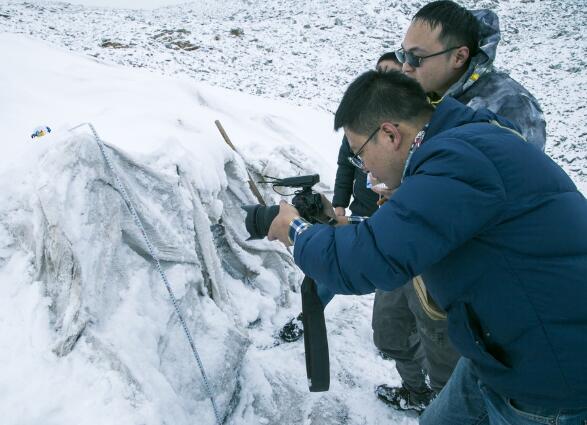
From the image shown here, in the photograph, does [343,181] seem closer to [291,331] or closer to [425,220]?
[291,331]

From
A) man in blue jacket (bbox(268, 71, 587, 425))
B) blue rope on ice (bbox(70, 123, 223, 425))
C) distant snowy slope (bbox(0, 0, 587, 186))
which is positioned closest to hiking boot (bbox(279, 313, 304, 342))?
blue rope on ice (bbox(70, 123, 223, 425))

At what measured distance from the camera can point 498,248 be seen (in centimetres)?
109

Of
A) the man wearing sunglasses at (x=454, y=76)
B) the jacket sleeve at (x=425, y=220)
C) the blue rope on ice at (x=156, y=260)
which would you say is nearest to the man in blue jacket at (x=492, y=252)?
the jacket sleeve at (x=425, y=220)

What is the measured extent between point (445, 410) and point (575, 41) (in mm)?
16283

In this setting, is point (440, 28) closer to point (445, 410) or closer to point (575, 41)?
point (445, 410)

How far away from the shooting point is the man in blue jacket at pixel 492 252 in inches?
40.4

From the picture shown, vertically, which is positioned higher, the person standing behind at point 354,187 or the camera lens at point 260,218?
the camera lens at point 260,218

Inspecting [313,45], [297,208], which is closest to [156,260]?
[297,208]

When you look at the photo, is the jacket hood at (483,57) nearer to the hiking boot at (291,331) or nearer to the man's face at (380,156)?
the man's face at (380,156)

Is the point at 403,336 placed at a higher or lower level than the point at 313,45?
lower

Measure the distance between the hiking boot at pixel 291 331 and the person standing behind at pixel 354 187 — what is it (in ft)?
3.28

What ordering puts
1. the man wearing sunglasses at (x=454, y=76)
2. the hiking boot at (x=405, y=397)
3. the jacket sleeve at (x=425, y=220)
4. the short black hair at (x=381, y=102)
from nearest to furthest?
1. the jacket sleeve at (x=425, y=220)
2. the short black hair at (x=381, y=102)
3. the man wearing sunglasses at (x=454, y=76)
4. the hiking boot at (x=405, y=397)

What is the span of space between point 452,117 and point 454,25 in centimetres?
116

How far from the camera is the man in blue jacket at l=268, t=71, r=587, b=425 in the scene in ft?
3.37
